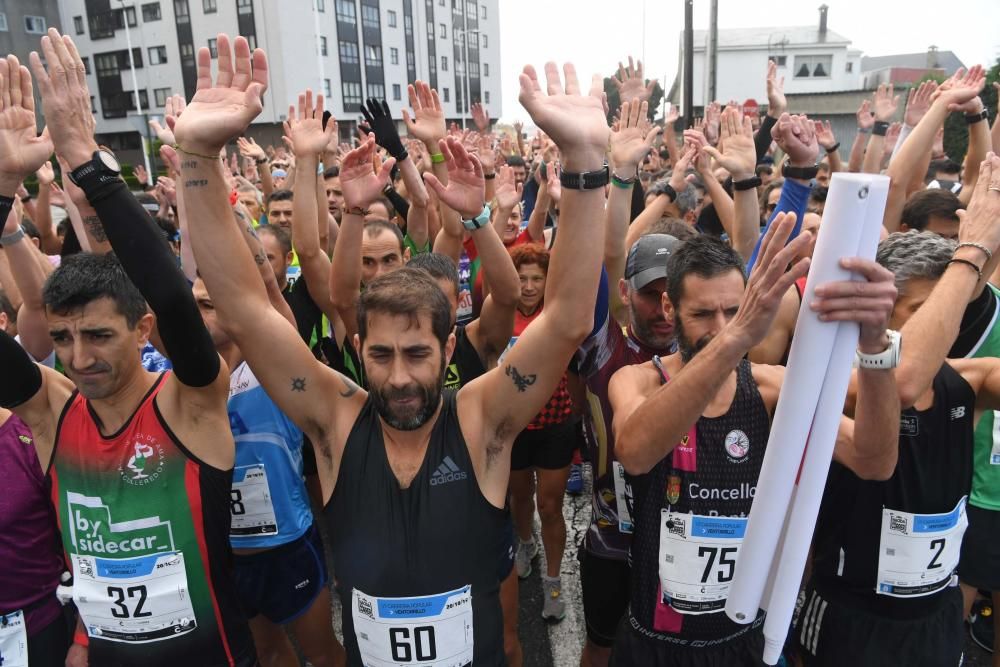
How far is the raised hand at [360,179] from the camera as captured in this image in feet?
11.0

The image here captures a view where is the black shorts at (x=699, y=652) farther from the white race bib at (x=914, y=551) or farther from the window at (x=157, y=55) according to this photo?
the window at (x=157, y=55)

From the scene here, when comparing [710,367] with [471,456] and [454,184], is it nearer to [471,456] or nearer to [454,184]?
[471,456]

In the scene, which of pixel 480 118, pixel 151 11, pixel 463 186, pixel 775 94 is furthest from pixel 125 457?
pixel 151 11

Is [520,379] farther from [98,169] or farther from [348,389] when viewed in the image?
[98,169]

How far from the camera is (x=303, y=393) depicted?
213 centimetres

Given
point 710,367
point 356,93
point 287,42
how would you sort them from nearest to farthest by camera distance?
point 710,367 → point 287,42 → point 356,93

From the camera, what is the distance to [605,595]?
9.43 feet

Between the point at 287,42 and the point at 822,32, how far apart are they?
48.4 m

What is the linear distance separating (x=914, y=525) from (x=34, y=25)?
56907mm

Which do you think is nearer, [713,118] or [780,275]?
[780,275]

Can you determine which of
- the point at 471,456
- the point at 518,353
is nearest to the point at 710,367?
the point at 518,353

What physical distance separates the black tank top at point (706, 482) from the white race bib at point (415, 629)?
69 centimetres

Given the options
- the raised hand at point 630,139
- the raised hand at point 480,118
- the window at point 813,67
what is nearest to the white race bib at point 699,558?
the raised hand at point 630,139

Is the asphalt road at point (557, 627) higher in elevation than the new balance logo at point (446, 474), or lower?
lower
